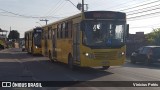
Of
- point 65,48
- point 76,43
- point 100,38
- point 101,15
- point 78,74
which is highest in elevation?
point 101,15

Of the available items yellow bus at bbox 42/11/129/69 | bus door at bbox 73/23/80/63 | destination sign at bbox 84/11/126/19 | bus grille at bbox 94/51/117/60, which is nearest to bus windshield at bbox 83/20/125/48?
yellow bus at bbox 42/11/129/69

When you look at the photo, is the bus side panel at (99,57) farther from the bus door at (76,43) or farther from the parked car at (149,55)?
the parked car at (149,55)

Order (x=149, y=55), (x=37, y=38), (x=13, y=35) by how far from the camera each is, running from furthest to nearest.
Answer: (x=13, y=35) < (x=37, y=38) < (x=149, y=55)

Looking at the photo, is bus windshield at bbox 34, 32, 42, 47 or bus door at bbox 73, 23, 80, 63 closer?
bus door at bbox 73, 23, 80, 63

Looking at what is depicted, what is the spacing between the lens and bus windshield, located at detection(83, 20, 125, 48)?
64.1 ft

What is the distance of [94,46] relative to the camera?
19406 millimetres

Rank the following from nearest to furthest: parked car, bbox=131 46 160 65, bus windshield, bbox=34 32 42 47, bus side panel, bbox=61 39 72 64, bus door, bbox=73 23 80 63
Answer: bus door, bbox=73 23 80 63
bus side panel, bbox=61 39 72 64
parked car, bbox=131 46 160 65
bus windshield, bbox=34 32 42 47

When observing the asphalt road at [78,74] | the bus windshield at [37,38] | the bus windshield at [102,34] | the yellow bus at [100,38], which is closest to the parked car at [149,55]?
the asphalt road at [78,74]

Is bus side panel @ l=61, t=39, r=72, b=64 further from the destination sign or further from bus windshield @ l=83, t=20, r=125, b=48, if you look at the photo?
the destination sign

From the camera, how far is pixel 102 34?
1958 cm

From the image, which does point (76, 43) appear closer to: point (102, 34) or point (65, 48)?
point (102, 34)

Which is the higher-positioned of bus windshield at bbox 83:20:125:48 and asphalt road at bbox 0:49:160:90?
bus windshield at bbox 83:20:125:48

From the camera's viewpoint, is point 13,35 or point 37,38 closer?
point 37,38

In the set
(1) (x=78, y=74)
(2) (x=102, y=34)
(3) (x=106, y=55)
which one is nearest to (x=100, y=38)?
(2) (x=102, y=34)
